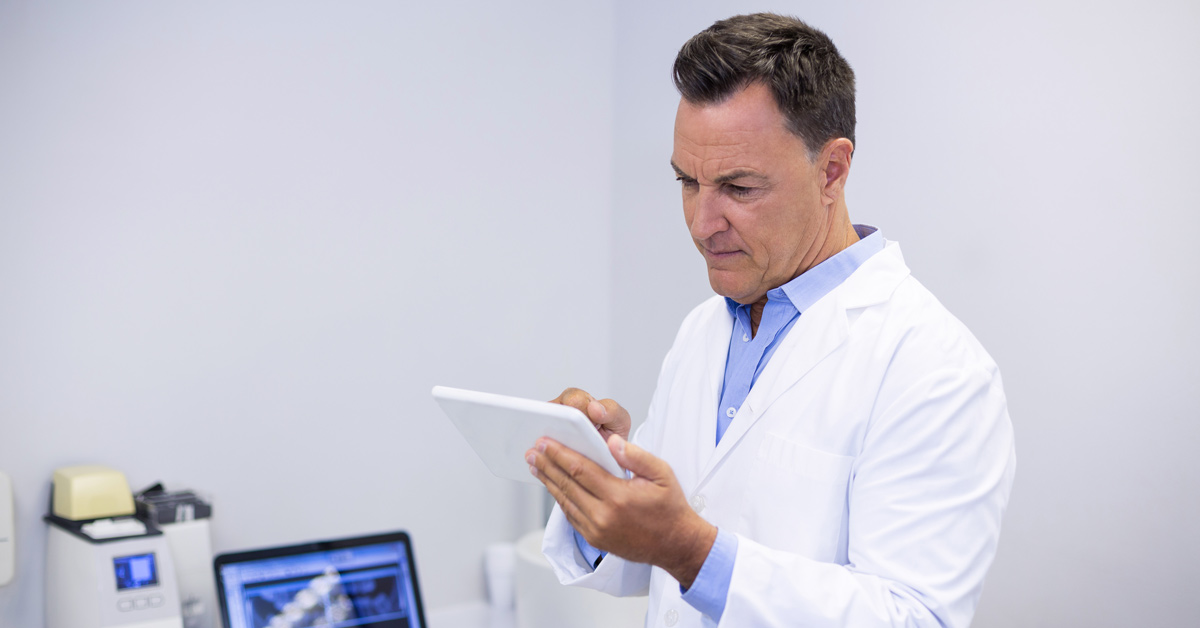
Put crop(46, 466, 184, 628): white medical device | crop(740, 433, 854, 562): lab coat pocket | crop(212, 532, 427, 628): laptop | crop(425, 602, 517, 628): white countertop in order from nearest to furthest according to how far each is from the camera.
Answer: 1. crop(740, 433, 854, 562): lab coat pocket
2. crop(46, 466, 184, 628): white medical device
3. crop(212, 532, 427, 628): laptop
4. crop(425, 602, 517, 628): white countertop

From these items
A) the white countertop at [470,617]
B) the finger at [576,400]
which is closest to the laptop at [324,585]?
the white countertop at [470,617]

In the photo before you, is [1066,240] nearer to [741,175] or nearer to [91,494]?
[741,175]

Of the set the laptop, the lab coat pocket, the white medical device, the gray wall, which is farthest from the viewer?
the laptop

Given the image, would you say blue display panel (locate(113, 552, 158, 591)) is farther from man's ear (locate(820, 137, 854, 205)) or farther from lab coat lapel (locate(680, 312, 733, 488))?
man's ear (locate(820, 137, 854, 205))

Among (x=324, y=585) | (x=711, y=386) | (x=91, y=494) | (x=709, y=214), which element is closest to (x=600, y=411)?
(x=711, y=386)

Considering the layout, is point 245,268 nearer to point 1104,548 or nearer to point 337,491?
point 337,491

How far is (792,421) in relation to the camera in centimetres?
90

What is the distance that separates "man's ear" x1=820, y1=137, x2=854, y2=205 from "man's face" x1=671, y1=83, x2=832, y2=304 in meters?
0.01

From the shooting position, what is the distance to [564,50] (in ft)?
6.86

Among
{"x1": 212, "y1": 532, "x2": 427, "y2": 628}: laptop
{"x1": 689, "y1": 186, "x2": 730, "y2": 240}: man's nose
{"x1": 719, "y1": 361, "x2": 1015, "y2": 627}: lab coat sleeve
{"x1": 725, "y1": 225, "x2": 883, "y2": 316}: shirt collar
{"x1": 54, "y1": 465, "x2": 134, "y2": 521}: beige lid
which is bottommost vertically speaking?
{"x1": 212, "y1": 532, "x2": 427, "y2": 628}: laptop

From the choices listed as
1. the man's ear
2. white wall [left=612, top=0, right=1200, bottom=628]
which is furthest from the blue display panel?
white wall [left=612, top=0, right=1200, bottom=628]

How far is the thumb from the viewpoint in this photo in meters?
0.74

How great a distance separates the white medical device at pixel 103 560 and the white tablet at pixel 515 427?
77cm

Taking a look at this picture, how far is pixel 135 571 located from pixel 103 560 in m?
0.05
